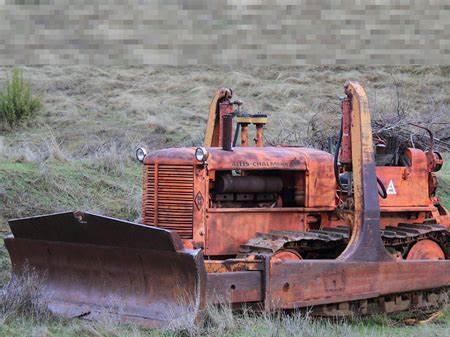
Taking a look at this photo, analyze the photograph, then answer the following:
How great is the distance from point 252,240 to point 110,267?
4.67 ft

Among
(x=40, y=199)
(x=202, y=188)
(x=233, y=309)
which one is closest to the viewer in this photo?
(x=233, y=309)

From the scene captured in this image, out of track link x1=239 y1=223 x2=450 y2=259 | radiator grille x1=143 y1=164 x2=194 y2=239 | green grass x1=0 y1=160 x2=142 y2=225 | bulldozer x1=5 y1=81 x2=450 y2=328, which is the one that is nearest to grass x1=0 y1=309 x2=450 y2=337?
bulldozer x1=5 y1=81 x2=450 y2=328

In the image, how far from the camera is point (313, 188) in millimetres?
9172

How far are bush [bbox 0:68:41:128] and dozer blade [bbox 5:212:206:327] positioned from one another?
36.9ft

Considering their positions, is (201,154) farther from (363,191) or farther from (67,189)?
(67,189)

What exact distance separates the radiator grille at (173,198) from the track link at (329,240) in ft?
2.15

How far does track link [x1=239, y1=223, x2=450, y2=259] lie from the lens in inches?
328

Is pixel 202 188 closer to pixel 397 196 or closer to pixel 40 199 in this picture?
pixel 397 196

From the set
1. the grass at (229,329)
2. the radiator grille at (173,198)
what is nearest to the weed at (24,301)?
the grass at (229,329)

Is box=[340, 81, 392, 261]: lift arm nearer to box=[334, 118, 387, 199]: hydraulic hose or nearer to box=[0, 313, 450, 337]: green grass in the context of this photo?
box=[334, 118, 387, 199]: hydraulic hose

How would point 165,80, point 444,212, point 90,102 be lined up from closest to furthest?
point 444,212 → point 90,102 → point 165,80

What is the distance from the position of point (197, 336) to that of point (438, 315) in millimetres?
3445

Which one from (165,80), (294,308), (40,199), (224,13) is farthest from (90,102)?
(294,308)

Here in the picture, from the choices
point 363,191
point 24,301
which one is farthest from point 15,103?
point 363,191
